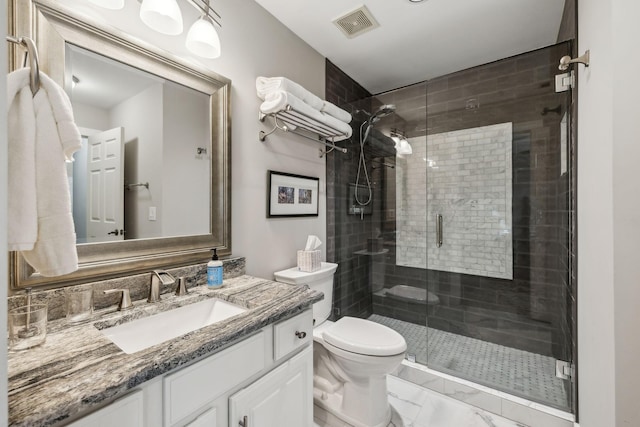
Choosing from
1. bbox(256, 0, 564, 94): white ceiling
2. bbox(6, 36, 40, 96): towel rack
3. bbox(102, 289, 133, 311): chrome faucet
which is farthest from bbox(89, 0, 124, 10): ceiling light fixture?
bbox(102, 289, 133, 311): chrome faucet

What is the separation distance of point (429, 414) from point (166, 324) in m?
1.62

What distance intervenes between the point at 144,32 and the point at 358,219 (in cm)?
207

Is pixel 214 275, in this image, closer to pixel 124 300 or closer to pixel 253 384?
pixel 124 300

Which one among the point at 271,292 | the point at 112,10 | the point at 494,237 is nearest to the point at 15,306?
the point at 271,292

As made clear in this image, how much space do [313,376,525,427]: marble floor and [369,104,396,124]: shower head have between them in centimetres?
228

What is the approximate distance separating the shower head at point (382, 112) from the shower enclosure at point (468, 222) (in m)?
0.02

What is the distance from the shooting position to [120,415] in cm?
62

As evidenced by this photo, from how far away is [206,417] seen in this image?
799 millimetres

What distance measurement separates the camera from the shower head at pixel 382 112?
259cm

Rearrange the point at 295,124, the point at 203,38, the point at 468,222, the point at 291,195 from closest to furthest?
1. the point at 203,38
2. the point at 295,124
3. the point at 291,195
4. the point at 468,222

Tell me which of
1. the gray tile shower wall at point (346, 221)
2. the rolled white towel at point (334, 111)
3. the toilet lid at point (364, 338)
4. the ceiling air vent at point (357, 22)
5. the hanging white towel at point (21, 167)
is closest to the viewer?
the hanging white towel at point (21, 167)

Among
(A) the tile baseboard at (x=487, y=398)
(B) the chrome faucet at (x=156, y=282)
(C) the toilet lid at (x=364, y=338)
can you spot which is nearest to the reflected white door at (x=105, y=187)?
(B) the chrome faucet at (x=156, y=282)

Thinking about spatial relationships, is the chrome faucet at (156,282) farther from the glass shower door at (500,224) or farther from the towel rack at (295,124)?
the glass shower door at (500,224)

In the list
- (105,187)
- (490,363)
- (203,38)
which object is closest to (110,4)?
(203,38)
